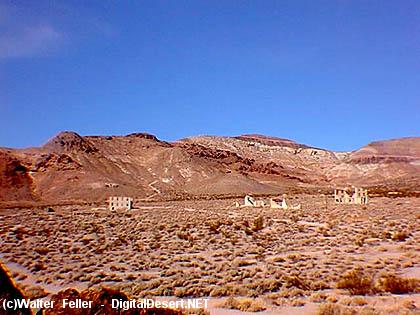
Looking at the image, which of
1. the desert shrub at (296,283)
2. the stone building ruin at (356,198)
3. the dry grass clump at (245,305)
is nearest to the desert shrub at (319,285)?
the desert shrub at (296,283)

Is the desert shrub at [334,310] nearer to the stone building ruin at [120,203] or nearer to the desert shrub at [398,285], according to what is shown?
the desert shrub at [398,285]

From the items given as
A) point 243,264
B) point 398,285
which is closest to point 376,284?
point 398,285

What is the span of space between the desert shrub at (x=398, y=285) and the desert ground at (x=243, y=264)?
3cm

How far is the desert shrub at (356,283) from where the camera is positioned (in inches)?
410

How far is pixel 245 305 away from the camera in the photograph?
9586 mm

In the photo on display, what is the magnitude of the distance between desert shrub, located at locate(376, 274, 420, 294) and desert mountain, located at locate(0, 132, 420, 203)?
242 feet

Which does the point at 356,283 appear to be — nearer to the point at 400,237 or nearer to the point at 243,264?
the point at 243,264

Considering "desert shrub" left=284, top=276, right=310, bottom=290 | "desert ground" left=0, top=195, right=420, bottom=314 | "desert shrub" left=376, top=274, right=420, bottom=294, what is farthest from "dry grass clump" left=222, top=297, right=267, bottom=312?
"desert shrub" left=376, top=274, right=420, bottom=294

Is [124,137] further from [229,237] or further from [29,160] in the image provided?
[229,237]

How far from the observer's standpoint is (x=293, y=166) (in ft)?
499

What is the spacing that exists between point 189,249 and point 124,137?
115614 mm

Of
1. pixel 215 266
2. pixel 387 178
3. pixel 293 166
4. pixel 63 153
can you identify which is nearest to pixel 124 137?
pixel 63 153

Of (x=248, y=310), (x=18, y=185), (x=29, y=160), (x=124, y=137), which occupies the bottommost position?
(x=248, y=310)

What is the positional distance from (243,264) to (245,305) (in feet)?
18.1
